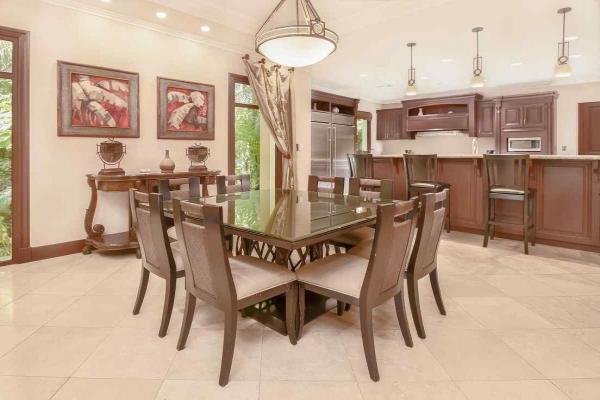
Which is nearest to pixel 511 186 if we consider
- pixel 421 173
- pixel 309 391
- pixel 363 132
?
pixel 421 173

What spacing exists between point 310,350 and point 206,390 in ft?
1.92

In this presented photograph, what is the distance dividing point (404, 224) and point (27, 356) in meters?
2.06

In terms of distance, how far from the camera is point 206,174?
4.57m

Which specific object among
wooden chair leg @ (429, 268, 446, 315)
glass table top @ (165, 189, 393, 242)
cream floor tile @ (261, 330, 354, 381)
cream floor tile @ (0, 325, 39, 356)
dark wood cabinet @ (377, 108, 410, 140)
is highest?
dark wood cabinet @ (377, 108, 410, 140)

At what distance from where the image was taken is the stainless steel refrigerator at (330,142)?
7.85m

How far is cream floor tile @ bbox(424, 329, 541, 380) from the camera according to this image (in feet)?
5.82

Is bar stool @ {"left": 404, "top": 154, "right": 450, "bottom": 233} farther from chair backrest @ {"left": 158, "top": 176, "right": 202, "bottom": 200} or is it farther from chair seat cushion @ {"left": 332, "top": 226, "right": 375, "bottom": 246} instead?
chair backrest @ {"left": 158, "top": 176, "right": 202, "bottom": 200}

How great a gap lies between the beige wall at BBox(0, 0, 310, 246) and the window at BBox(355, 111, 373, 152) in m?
5.51

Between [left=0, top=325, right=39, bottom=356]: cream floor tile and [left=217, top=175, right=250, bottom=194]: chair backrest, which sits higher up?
[left=217, top=175, right=250, bottom=194]: chair backrest

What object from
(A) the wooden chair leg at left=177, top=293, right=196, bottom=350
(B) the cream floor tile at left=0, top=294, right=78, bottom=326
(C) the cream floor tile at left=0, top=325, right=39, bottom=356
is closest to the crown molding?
(B) the cream floor tile at left=0, top=294, right=78, bottom=326

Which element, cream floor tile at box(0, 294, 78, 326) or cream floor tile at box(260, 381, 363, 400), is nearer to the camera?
cream floor tile at box(260, 381, 363, 400)

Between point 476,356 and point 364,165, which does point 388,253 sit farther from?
point 364,165

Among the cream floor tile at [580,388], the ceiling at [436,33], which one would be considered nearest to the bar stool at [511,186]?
the ceiling at [436,33]

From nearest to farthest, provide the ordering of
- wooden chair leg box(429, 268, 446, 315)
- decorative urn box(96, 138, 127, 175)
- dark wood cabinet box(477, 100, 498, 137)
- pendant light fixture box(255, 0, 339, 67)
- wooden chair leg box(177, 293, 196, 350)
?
1. wooden chair leg box(177, 293, 196, 350)
2. wooden chair leg box(429, 268, 446, 315)
3. pendant light fixture box(255, 0, 339, 67)
4. decorative urn box(96, 138, 127, 175)
5. dark wood cabinet box(477, 100, 498, 137)
